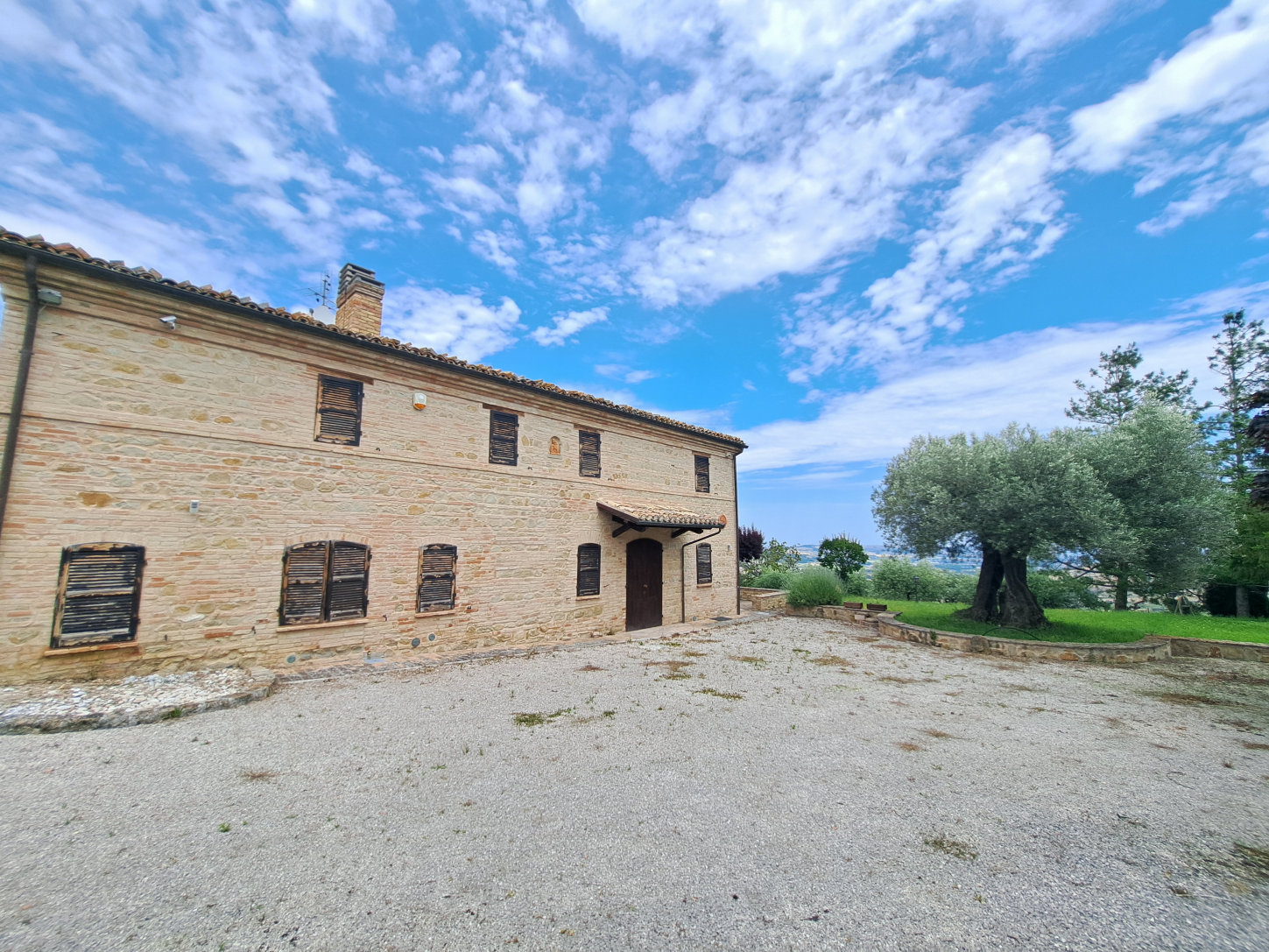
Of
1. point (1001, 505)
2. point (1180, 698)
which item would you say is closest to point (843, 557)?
point (1001, 505)

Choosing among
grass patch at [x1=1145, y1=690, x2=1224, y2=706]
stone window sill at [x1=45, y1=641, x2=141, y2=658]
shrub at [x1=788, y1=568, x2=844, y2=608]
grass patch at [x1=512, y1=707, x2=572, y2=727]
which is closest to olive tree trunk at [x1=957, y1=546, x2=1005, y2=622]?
shrub at [x1=788, y1=568, x2=844, y2=608]

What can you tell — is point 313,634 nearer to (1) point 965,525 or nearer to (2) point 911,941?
(2) point 911,941

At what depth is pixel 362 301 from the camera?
11.1m

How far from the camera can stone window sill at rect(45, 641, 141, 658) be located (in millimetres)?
6562

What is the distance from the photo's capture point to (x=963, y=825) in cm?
421

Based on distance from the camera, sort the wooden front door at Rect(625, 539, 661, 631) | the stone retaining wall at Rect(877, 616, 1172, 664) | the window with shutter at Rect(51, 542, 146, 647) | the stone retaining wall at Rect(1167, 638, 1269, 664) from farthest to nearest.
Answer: the wooden front door at Rect(625, 539, 661, 631)
the stone retaining wall at Rect(1167, 638, 1269, 664)
the stone retaining wall at Rect(877, 616, 1172, 664)
the window with shutter at Rect(51, 542, 146, 647)

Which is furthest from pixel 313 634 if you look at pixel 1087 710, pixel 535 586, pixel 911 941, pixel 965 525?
pixel 965 525

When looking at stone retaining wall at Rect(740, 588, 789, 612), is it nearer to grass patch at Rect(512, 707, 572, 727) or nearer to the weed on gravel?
the weed on gravel

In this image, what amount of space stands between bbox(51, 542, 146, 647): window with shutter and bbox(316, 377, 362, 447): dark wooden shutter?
121 inches

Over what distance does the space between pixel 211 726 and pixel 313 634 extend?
2.79 meters

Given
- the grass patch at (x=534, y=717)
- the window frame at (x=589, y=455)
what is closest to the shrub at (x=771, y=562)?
the window frame at (x=589, y=455)

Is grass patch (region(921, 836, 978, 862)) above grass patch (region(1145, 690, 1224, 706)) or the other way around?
above

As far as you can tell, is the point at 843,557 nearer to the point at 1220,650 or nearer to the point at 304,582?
the point at 1220,650

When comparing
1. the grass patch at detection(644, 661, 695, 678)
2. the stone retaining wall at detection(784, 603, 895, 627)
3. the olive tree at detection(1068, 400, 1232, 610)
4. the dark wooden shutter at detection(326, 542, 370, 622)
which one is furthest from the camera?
the stone retaining wall at detection(784, 603, 895, 627)
